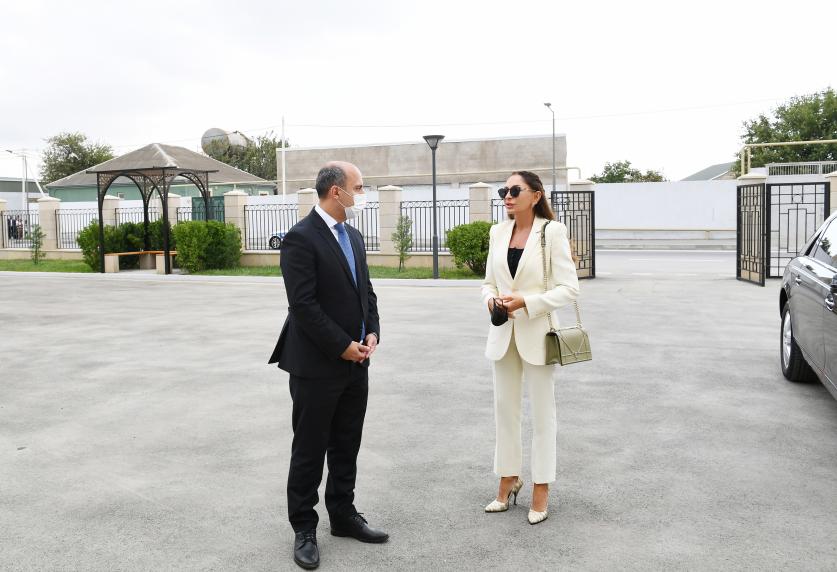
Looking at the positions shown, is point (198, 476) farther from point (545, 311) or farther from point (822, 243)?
point (822, 243)

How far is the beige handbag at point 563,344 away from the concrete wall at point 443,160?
43.7 meters

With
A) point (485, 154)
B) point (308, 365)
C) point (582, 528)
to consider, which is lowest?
point (582, 528)

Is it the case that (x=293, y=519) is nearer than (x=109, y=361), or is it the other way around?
(x=293, y=519)

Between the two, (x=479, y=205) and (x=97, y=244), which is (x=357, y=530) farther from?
(x=97, y=244)

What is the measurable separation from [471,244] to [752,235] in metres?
6.51

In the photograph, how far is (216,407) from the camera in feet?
22.6

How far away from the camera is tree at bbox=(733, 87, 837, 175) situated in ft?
184

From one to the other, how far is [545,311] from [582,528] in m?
1.12

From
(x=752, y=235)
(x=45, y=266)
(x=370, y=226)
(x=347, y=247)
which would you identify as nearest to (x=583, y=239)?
(x=752, y=235)

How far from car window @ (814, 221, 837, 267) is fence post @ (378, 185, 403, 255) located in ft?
56.2

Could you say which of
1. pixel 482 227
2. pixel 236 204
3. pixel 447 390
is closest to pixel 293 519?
pixel 447 390

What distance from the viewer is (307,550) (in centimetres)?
376

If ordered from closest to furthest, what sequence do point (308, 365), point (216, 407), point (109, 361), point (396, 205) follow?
point (308, 365)
point (216, 407)
point (109, 361)
point (396, 205)

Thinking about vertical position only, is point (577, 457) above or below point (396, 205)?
below
